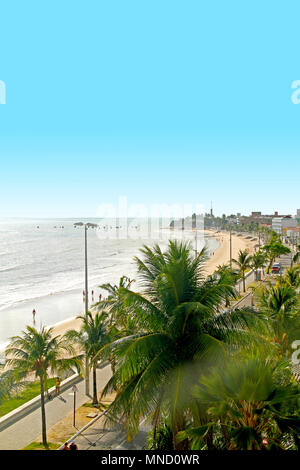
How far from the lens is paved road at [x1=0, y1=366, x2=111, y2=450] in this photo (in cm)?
1405

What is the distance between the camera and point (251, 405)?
6.79 m

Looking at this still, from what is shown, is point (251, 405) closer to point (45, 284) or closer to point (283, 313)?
point (283, 313)

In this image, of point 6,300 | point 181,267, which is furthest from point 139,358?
point 6,300

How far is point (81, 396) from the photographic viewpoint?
1855 cm

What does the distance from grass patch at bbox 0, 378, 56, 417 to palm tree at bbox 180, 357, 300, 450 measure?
1184 cm

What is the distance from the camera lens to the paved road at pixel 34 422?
14.0 metres

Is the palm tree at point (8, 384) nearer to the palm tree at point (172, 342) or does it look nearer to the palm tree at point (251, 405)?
the palm tree at point (172, 342)

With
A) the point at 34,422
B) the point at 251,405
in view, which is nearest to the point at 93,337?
the point at 34,422

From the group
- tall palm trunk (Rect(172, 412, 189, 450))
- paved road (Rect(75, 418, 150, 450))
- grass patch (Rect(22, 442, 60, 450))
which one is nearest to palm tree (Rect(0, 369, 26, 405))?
grass patch (Rect(22, 442, 60, 450))

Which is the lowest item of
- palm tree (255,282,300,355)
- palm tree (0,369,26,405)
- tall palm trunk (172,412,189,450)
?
palm tree (0,369,26,405)

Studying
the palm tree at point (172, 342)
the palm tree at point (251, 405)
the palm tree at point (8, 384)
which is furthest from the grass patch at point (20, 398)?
the palm tree at point (251, 405)

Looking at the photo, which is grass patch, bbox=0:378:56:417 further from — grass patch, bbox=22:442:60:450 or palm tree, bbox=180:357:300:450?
palm tree, bbox=180:357:300:450

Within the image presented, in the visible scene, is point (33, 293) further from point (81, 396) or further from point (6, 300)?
point (81, 396)

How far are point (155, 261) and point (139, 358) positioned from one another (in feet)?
9.07
